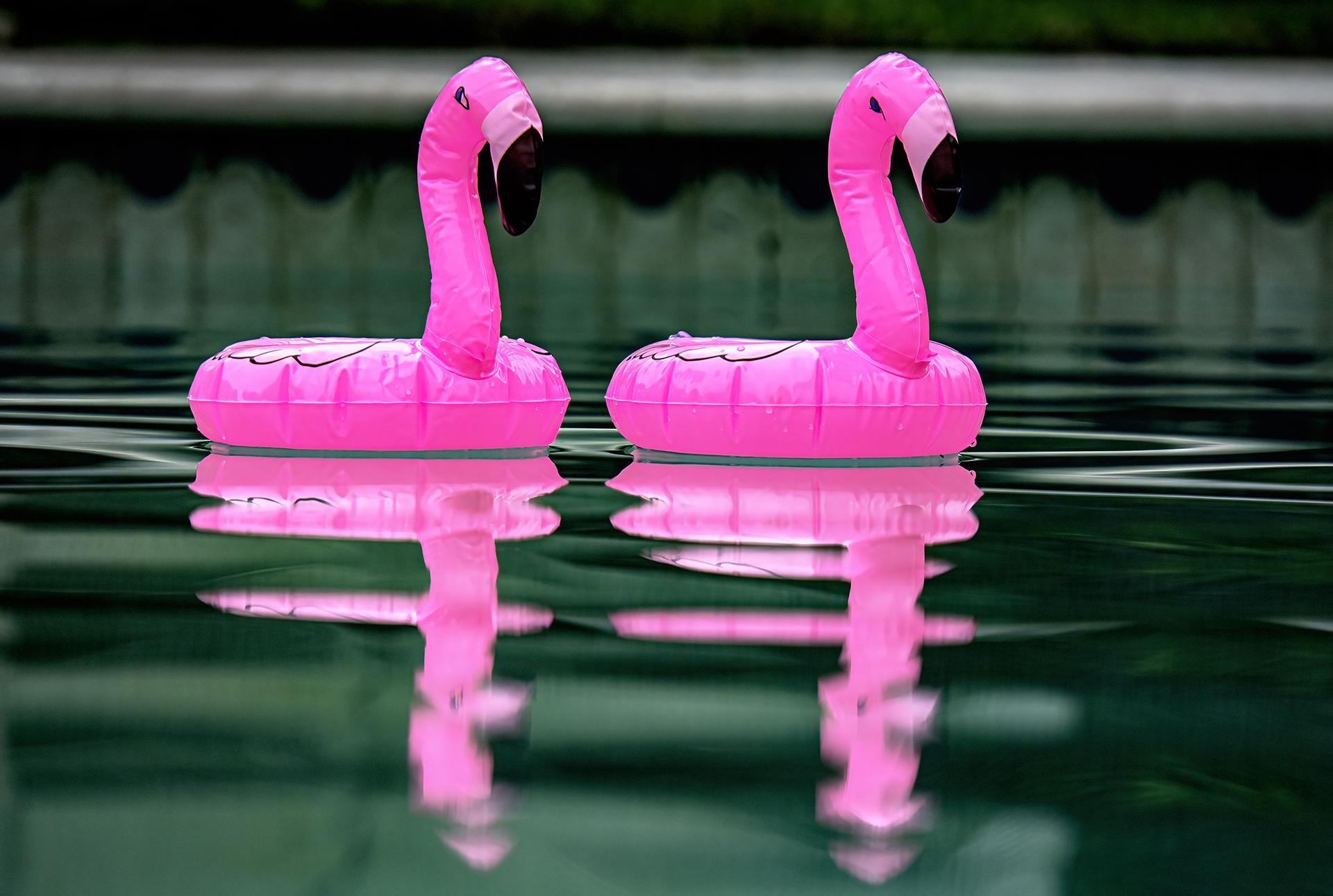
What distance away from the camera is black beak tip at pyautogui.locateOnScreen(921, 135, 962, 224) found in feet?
12.5

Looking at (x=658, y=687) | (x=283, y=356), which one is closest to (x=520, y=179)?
(x=283, y=356)

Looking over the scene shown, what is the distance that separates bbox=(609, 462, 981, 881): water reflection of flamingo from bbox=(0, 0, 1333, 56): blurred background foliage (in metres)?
11.1

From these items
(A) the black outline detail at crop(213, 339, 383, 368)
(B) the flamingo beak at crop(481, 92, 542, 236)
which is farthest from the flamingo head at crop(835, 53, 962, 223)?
(A) the black outline detail at crop(213, 339, 383, 368)

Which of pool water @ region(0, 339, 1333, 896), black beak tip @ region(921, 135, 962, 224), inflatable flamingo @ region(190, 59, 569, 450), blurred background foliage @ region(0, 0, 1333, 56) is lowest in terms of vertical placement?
Result: pool water @ region(0, 339, 1333, 896)

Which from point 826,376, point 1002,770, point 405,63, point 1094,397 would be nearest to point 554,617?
point 1002,770

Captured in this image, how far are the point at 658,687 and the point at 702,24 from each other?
1320 cm

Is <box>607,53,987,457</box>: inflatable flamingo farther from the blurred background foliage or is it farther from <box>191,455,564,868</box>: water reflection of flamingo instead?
the blurred background foliage

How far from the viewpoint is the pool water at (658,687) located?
140cm

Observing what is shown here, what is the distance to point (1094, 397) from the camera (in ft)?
19.7

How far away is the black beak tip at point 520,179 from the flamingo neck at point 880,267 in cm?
75

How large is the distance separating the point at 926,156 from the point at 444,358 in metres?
1.26

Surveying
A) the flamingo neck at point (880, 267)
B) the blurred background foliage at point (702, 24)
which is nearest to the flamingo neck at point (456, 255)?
the flamingo neck at point (880, 267)

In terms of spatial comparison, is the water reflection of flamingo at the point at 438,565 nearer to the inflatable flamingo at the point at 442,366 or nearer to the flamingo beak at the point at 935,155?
the inflatable flamingo at the point at 442,366

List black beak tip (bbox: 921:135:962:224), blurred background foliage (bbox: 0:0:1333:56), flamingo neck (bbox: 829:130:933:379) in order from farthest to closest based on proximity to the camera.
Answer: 1. blurred background foliage (bbox: 0:0:1333:56)
2. flamingo neck (bbox: 829:130:933:379)
3. black beak tip (bbox: 921:135:962:224)
